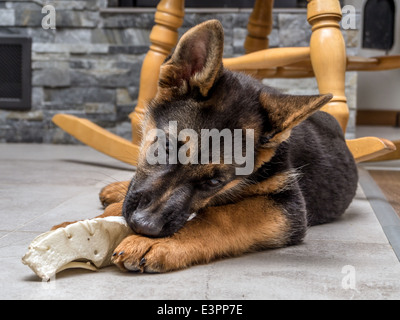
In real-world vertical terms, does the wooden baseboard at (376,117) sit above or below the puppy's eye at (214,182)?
above

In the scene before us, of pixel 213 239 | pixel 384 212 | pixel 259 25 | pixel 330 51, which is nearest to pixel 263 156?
pixel 213 239

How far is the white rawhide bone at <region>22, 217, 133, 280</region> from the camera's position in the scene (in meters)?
1.12

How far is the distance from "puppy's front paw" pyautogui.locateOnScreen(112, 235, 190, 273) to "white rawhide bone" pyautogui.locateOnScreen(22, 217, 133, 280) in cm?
6

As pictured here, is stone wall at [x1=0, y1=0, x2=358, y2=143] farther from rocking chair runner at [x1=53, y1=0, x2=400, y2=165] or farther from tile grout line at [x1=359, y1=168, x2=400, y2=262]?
tile grout line at [x1=359, y1=168, x2=400, y2=262]

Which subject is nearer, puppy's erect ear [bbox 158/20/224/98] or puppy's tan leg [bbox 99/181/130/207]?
puppy's erect ear [bbox 158/20/224/98]

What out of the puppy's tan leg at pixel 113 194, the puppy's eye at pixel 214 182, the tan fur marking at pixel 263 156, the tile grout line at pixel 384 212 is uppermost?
the tan fur marking at pixel 263 156

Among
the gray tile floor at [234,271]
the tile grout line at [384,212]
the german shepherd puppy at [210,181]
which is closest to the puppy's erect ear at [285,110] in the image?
the german shepherd puppy at [210,181]

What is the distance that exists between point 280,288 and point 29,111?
3.93 m

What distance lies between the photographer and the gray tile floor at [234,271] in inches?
41.9

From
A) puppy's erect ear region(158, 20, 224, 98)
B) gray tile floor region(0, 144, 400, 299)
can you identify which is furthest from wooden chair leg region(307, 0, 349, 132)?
puppy's erect ear region(158, 20, 224, 98)

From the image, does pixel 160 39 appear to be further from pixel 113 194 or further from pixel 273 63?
pixel 113 194

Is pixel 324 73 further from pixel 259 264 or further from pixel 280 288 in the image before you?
pixel 280 288

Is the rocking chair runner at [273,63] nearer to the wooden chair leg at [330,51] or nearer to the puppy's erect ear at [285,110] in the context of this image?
the wooden chair leg at [330,51]

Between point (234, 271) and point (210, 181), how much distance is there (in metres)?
0.25
